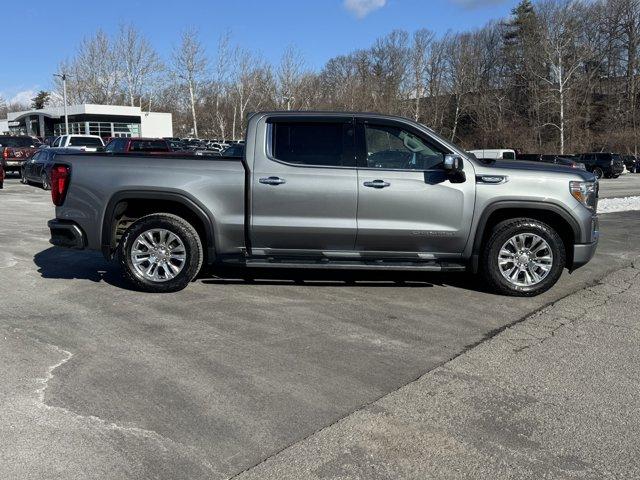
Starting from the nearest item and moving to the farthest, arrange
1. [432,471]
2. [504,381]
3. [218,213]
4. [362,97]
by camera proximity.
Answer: [432,471]
[504,381]
[218,213]
[362,97]

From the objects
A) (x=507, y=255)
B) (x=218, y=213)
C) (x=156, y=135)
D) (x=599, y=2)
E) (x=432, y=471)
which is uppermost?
(x=599, y=2)

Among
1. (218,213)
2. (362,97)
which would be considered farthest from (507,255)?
(362,97)

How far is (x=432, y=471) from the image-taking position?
3.05m

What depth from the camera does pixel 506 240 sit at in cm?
634

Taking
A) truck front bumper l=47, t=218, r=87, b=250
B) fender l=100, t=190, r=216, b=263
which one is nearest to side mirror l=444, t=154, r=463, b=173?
fender l=100, t=190, r=216, b=263

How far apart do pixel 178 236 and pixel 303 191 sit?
4.73 feet

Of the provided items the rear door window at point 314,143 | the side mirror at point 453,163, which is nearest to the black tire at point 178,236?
the rear door window at point 314,143

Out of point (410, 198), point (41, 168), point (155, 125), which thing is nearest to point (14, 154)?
point (41, 168)

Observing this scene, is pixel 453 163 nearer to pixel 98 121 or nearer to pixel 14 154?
pixel 14 154

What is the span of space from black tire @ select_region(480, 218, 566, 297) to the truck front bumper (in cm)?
442

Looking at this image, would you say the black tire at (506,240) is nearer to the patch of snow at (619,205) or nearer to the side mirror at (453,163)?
the side mirror at (453,163)

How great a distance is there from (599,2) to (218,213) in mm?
75064

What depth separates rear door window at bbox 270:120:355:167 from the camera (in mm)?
6258

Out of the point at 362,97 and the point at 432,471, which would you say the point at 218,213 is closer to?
the point at 432,471
